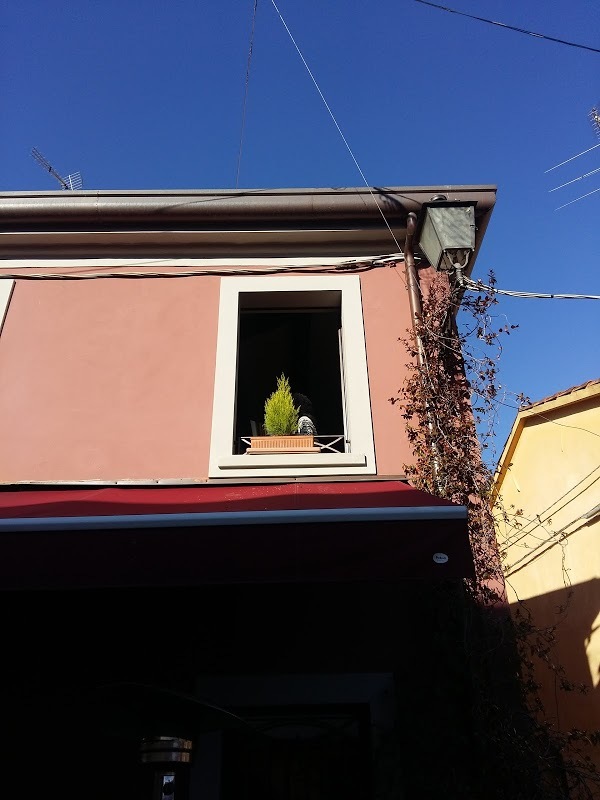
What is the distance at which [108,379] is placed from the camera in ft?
20.0

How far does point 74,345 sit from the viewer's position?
631 centimetres

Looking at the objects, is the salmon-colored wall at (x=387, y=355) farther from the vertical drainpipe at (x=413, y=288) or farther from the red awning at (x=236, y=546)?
the red awning at (x=236, y=546)

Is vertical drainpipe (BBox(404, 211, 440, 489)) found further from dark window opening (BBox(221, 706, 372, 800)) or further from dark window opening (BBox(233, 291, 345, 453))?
dark window opening (BBox(221, 706, 372, 800))

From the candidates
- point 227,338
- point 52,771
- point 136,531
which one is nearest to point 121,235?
A: point 227,338

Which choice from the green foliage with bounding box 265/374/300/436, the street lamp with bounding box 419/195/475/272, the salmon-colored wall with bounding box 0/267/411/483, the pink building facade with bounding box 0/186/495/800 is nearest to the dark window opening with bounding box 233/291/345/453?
the pink building facade with bounding box 0/186/495/800

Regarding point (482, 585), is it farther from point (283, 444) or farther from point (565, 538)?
Answer: point (565, 538)

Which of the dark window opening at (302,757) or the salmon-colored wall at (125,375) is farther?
the salmon-colored wall at (125,375)

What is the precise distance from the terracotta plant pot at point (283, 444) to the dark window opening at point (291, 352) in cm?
35

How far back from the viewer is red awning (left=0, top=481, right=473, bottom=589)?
3.48 meters

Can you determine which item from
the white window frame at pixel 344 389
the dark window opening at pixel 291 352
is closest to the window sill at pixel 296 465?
the white window frame at pixel 344 389

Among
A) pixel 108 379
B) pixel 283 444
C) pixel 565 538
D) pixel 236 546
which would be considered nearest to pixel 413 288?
pixel 283 444

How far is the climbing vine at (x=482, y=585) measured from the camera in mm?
3996

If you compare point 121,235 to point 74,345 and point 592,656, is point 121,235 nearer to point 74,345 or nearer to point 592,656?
point 74,345

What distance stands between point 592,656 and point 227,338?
7120 millimetres
